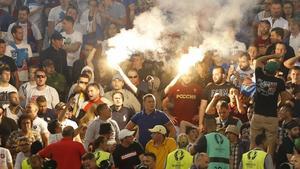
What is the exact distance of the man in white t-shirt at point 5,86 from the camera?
950 inches

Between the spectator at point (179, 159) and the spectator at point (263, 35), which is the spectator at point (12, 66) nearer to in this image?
the spectator at point (263, 35)

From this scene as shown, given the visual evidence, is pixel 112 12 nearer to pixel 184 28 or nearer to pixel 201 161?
pixel 184 28

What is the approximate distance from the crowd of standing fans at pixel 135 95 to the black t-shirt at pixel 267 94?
0.06 feet

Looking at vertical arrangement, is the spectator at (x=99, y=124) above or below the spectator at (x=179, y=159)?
above

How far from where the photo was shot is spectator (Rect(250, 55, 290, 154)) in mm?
21156

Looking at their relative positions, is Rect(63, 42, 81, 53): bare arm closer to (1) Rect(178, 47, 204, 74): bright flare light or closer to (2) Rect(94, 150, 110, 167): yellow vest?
(1) Rect(178, 47, 204, 74): bright flare light

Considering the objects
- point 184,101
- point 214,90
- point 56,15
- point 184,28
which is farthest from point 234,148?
point 56,15

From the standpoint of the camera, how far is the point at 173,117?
23438 millimetres

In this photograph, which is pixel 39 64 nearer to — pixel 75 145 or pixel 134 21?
pixel 134 21

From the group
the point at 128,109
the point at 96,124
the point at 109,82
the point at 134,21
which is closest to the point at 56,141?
the point at 96,124

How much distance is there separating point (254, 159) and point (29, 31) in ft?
30.9

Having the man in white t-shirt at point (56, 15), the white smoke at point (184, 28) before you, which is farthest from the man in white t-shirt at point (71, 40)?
the white smoke at point (184, 28)

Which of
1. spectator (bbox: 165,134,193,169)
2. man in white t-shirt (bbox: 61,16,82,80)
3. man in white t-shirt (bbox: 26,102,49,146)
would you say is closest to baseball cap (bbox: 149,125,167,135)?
spectator (bbox: 165,134,193,169)

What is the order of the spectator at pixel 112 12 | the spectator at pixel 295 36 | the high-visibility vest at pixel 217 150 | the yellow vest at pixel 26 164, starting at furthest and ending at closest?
the spectator at pixel 112 12, the spectator at pixel 295 36, the high-visibility vest at pixel 217 150, the yellow vest at pixel 26 164
